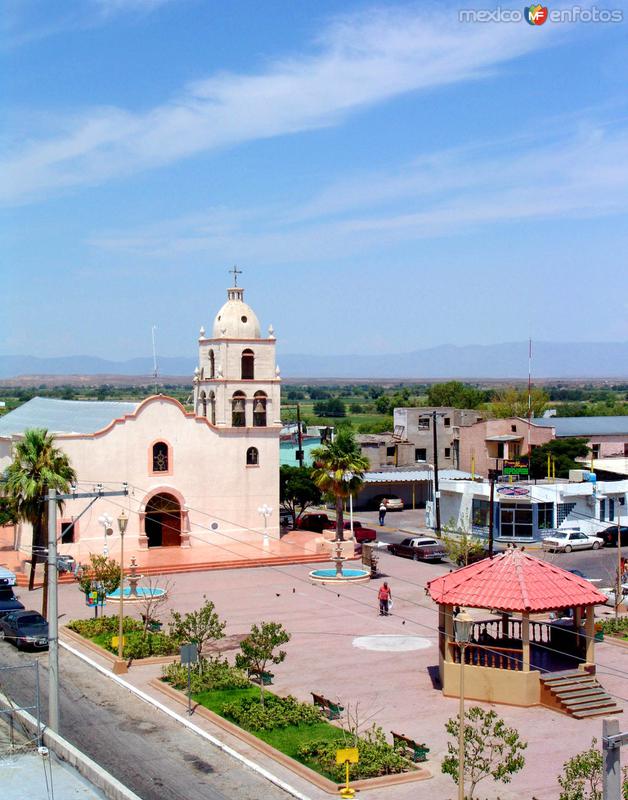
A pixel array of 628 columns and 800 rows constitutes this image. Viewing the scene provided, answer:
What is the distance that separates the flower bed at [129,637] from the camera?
108 ft

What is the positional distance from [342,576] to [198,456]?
11126 mm

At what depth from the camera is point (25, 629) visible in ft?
115

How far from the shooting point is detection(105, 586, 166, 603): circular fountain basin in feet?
136

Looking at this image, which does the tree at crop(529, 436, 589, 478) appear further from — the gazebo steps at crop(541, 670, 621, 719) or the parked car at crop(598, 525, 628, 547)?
the gazebo steps at crop(541, 670, 621, 719)

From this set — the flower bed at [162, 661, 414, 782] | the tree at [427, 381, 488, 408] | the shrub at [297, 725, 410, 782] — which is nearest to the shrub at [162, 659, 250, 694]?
the flower bed at [162, 661, 414, 782]

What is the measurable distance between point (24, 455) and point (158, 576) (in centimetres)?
914

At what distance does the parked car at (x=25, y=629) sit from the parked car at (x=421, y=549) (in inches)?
835

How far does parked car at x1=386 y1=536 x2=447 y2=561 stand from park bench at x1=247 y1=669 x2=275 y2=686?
73.2 ft

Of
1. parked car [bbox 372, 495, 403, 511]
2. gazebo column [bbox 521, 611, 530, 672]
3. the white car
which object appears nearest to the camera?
gazebo column [bbox 521, 611, 530, 672]

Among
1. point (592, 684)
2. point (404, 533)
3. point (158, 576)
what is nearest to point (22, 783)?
point (592, 684)

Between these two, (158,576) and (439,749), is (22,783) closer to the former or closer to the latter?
(439,749)

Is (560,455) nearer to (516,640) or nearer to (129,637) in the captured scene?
(516,640)

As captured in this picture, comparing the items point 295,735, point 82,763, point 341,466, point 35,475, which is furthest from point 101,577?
point 82,763

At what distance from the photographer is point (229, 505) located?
5500 centimetres
